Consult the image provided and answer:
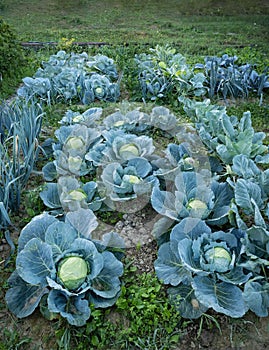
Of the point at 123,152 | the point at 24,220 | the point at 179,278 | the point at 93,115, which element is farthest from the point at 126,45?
the point at 179,278

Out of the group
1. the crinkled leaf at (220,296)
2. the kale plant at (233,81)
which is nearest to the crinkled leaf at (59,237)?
the crinkled leaf at (220,296)

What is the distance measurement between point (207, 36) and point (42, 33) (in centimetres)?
320

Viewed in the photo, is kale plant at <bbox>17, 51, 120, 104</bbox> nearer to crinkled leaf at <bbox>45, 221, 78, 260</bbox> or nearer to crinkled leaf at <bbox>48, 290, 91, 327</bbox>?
crinkled leaf at <bbox>45, 221, 78, 260</bbox>

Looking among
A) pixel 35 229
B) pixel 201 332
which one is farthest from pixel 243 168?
pixel 35 229

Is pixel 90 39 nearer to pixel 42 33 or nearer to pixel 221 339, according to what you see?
pixel 42 33

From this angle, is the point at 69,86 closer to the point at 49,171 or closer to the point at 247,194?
the point at 49,171

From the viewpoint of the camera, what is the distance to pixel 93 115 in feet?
11.3

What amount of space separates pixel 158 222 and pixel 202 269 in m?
0.46

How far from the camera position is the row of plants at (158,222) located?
2053mm

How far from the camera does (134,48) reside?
6.11 meters

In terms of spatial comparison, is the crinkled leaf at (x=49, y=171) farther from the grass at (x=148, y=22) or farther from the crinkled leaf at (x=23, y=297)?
the grass at (x=148, y=22)

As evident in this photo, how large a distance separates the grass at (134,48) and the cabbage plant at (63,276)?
0.08m

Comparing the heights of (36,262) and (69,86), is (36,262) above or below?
below

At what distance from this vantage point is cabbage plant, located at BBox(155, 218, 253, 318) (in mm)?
2027
